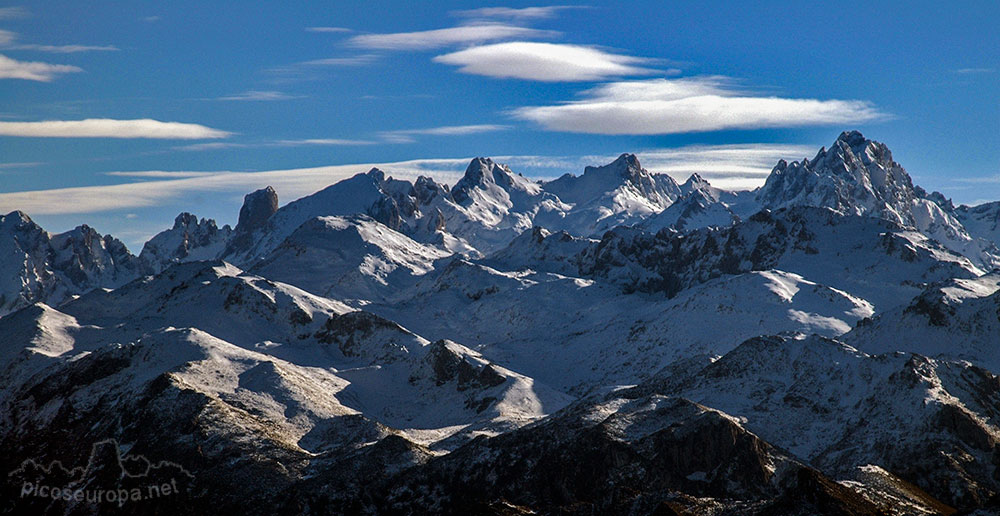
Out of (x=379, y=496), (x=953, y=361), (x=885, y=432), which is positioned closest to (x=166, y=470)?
(x=379, y=496)

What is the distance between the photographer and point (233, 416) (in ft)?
656

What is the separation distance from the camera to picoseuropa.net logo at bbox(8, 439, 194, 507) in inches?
6821

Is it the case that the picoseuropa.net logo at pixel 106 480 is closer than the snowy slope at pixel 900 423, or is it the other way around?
the snowy slope at pixel 900 423

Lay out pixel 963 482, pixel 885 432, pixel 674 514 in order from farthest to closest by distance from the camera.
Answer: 1. pixel 885 432
2. pixel 963 482
3. pixel 674 514

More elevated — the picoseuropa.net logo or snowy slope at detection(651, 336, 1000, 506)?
snowy slope at detection(651, 336, 1000, 506)

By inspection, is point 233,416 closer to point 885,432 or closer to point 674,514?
point 674,514

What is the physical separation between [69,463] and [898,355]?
155 metres

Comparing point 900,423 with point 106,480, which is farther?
point 106,480

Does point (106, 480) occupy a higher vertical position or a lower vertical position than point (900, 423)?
lower

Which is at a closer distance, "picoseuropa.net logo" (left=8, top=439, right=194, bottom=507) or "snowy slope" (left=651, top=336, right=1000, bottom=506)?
"snowy slope" (left=651, top=336, right=1000, bottom=506)

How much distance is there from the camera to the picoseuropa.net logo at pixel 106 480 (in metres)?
173

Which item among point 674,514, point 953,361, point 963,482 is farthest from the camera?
point 953,361

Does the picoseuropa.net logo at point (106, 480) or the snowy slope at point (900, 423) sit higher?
the snowy slope at point (900, 423)

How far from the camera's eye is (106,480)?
183500mm
